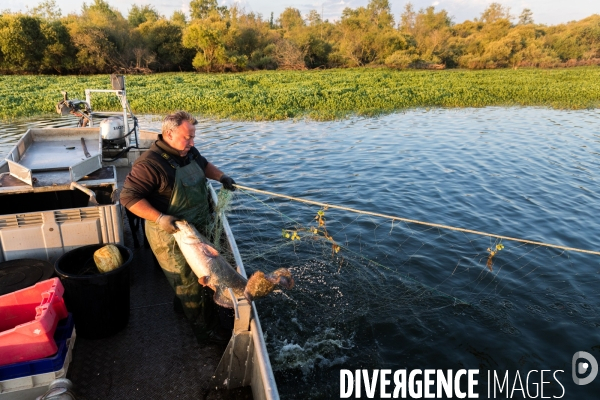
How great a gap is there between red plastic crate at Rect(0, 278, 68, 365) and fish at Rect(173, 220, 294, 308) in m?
1.16

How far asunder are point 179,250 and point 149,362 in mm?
1085

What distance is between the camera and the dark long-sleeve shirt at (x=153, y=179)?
11.9 ft

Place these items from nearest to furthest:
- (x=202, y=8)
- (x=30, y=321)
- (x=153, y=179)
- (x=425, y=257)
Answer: (x=30, y=321), (x=153, y=179), (x=425, y=257), (x=202, y=8)

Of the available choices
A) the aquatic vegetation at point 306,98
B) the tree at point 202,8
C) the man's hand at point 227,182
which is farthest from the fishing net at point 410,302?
the tree at point 202,8

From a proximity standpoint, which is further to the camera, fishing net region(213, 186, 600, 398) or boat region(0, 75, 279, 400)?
fishing net region(213, 186, 600, 398)

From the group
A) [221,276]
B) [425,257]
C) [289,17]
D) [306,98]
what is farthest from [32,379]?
[289,17]

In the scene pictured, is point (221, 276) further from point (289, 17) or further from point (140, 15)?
point (289, 17)

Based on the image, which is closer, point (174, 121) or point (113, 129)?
point (174, 121)

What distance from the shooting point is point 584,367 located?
193 inches

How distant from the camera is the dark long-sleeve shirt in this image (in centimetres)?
362

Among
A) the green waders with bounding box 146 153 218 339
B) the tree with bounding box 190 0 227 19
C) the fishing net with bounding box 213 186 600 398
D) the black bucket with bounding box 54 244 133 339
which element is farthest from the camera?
the tree with bounding box 190 0 227 19

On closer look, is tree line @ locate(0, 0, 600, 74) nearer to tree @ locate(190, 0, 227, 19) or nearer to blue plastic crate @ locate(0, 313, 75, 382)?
tree @ locate(190, 0, 227, 19)

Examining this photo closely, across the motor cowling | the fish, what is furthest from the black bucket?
the motor cowling

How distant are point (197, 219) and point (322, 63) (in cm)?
6335
